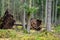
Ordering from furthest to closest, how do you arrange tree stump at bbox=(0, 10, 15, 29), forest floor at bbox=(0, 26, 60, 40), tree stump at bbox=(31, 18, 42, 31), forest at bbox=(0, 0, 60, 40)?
tree stump at bbox=(31, 18, 42, 31) → tree stump at bbox=(0, 10, 15, 29) → forest at bbox=(0, 0, 60, 40) → forest floor at bbox=(0, 26, 60, 40)

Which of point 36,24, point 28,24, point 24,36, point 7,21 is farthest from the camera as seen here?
point 36,24

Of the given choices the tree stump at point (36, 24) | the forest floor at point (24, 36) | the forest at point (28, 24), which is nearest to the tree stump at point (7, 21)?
the forest at point (28, 24)

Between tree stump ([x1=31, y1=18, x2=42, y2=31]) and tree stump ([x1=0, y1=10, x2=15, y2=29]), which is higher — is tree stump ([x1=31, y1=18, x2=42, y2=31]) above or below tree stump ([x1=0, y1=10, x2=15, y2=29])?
below

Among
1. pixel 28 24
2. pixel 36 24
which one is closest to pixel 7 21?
pixel 36 24

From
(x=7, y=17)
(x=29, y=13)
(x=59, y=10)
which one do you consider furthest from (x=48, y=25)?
(x=59, y=10)

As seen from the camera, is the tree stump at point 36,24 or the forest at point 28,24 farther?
the tree stump at point 36,24

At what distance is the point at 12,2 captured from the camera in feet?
173

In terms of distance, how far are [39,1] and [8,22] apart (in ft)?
98.1

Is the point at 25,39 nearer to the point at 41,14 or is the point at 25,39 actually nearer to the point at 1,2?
the point at 1,2

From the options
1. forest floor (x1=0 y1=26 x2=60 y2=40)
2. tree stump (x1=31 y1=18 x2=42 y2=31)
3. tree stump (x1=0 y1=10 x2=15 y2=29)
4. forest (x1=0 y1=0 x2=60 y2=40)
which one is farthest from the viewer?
tree stump (x1=31 y1=18 x2=42 y2=31)

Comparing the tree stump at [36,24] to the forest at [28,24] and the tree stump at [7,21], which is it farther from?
the tree stump at [7,21]

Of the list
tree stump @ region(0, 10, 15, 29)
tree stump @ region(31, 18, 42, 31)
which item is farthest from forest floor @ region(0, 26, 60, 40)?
tree stump @ region(31, 18, 42, 31)

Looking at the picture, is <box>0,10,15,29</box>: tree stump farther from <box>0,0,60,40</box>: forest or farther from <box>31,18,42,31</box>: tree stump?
<box>31,18,42,31</box>: tree stump

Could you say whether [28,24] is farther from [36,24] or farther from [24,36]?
[36,24]
